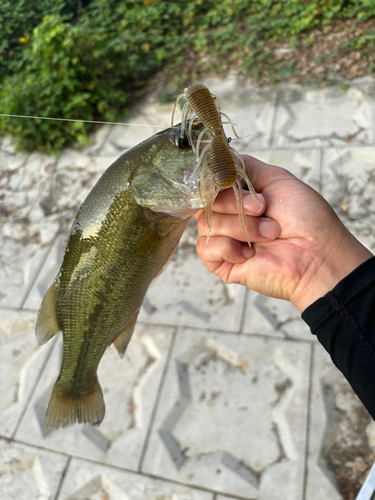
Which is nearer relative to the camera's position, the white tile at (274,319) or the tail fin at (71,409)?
the tail fin at (71,409)

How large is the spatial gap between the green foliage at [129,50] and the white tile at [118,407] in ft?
9.06

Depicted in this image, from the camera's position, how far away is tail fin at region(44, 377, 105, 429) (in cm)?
203

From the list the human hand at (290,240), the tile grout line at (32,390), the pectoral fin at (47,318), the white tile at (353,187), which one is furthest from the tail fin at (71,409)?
the white tile at (353,187)

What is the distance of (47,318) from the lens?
5.94 ft

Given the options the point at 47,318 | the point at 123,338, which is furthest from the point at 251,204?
the point at 47,318

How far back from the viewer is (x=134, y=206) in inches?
63.4

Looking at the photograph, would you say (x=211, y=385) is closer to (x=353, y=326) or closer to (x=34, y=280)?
(x=353, y=326)

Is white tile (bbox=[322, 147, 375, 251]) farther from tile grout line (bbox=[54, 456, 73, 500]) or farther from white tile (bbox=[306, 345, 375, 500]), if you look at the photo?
tile grout line (bbox=[54, 456, 73, 500])

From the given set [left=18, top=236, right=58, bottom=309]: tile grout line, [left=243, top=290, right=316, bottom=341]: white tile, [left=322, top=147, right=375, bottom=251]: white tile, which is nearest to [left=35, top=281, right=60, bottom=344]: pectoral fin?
[left=243, top=290, right=316, bottom=341]: white tile

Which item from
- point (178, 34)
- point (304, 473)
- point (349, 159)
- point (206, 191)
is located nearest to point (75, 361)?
point (206, 191)

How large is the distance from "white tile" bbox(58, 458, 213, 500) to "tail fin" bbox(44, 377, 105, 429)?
98 cm

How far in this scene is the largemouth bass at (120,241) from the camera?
1.54m

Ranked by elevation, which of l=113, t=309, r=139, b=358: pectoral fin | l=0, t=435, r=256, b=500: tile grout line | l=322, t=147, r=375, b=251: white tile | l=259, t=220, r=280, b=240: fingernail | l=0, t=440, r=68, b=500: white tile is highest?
l=259, t=220, r=280, b=240: fingernail

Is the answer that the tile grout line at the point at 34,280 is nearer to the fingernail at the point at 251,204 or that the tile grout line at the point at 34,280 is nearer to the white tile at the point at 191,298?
the white tile at the point at 191,298
